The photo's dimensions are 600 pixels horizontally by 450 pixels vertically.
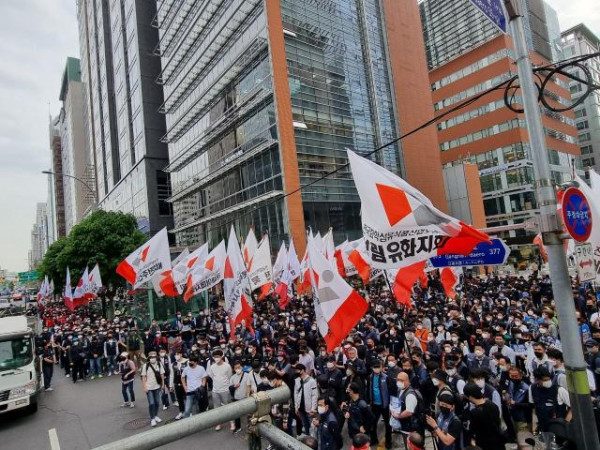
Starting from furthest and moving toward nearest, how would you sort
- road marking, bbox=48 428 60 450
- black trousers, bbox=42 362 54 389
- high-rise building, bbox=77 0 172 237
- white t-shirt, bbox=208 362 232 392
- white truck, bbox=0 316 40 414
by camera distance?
high-rise building, bbox=77 0 172 237 → black trousers, bbox=42 362 54 389 → white truck, bbox=0 316 40 414 → white t-shirt, bbox=208 362 232 392 → road marking, bbox=48 428 60 450

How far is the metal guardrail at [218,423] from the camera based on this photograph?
144cm

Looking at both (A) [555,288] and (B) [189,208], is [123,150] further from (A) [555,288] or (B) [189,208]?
(A) [555,288]

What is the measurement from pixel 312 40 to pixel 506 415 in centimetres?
3226

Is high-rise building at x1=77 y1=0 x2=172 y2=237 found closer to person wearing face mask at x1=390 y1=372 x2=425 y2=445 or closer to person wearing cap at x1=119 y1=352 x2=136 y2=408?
person wearing cap at x1=119 y1=352 x2=136 y2=408

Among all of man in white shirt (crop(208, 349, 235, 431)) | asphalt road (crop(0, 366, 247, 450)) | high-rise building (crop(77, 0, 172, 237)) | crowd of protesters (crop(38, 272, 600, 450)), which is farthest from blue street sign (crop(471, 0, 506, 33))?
high-rise building (crop(77, 0, 172, 237))

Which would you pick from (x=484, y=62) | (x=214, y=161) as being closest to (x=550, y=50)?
(x=484, y=62)

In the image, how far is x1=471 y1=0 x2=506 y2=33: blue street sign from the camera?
431 cm

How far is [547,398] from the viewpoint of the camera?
20.6ft

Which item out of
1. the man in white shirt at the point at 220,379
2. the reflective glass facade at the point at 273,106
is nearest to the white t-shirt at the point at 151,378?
the man in white shirt at the point at 220,379

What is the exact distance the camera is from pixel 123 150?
199 feet

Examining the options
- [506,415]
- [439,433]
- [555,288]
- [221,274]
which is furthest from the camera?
[221,274]

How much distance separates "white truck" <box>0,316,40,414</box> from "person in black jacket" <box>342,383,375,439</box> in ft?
28.2

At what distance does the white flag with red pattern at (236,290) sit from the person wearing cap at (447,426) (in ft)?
22.2

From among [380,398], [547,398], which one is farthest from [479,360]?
[380,398]
